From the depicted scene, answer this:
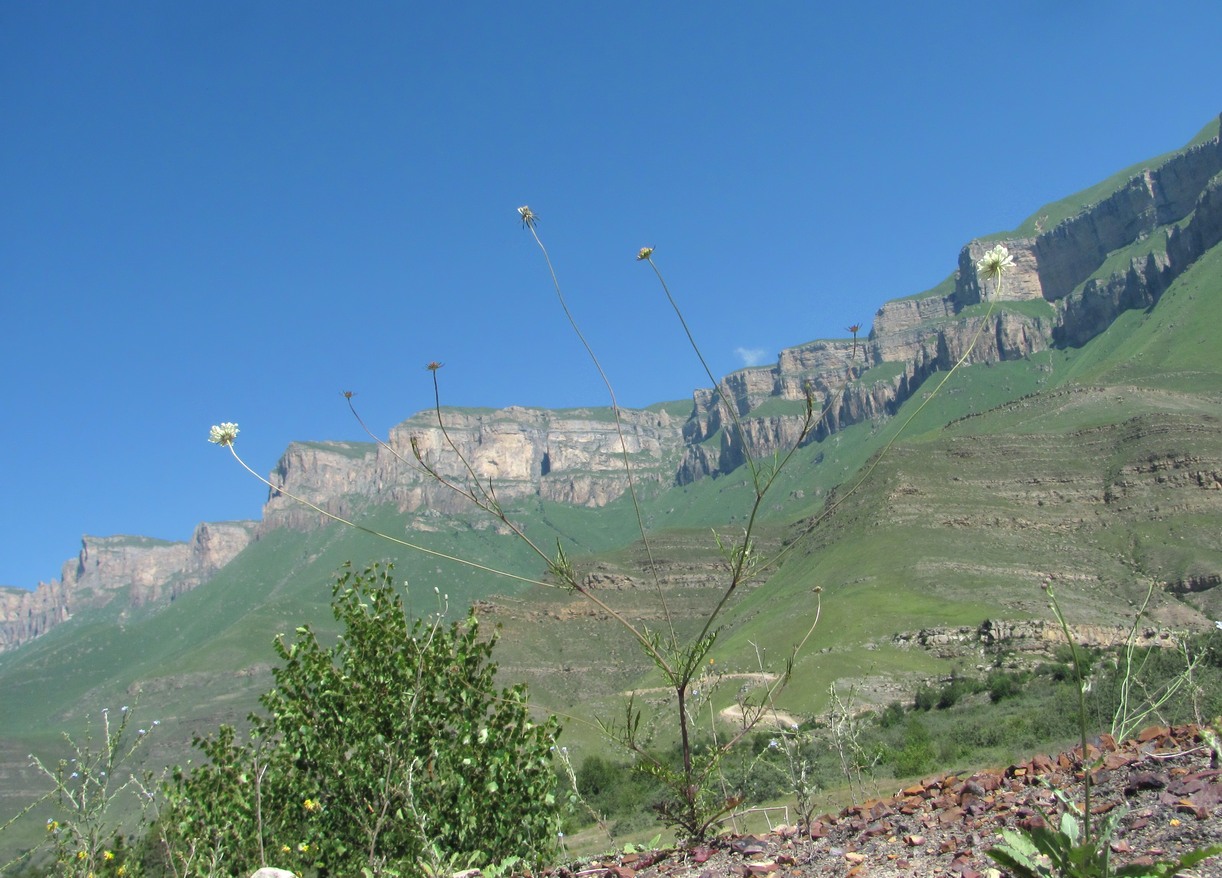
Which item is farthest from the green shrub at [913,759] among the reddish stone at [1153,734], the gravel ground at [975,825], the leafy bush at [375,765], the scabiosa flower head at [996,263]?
the scabiosa flower head at [996,263]

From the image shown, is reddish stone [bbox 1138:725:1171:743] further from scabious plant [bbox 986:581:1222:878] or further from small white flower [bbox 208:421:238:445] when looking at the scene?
small white flower [bbox 208:421:238:445]

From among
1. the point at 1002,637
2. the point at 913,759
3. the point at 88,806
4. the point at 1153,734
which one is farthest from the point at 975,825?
the point at 1002,637

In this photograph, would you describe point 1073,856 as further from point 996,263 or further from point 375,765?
point 375,765

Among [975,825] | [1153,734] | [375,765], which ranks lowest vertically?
[1153,734]

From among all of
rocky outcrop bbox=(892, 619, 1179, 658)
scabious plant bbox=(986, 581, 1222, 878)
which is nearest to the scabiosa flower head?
scabious plant bbox=(986, 581, 1222, 878)

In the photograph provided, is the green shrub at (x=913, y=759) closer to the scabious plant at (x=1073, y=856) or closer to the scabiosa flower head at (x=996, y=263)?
the scabiosa flower head at (x=996, y=263)

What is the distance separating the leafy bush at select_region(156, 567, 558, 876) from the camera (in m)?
7.38

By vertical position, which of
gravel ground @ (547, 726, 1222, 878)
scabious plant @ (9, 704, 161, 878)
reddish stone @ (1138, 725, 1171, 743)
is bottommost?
reddish stone @ (1138, 725, 1171, 743)

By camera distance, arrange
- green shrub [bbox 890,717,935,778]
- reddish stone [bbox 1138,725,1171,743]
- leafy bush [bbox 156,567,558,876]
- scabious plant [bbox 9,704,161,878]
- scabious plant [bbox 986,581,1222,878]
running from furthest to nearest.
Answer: green shrub [bbox 890,717,935,778] < leafy bush [bbox 156,567,558,876] < reddish stone [bbox 1138,725,1171,743] < scabious plant [bbox 9,704,161,878] < scabious plant [bbox 986,581,1222,878]

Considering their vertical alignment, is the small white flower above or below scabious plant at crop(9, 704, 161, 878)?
above

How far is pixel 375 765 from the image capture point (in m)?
Result: 7.57

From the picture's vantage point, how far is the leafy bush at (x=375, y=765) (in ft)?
24.2

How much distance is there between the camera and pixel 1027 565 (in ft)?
286

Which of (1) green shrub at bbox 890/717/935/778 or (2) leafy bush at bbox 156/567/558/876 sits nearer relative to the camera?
(2) leafy bush at bbox 156/567/558/876
